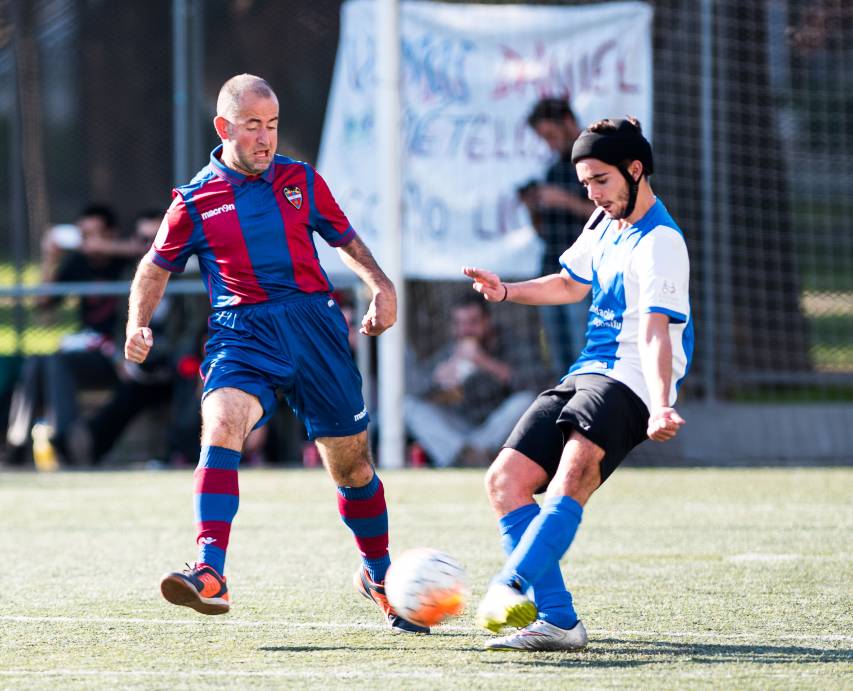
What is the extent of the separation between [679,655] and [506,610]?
1.96ft

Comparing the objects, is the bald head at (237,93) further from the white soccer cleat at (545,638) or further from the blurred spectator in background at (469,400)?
the blurred spectator in background at (469,400)

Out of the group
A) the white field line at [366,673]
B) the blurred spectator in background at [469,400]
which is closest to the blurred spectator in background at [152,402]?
the blurred spectator in background at [469,400]

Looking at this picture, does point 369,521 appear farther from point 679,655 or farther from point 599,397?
point 679,655

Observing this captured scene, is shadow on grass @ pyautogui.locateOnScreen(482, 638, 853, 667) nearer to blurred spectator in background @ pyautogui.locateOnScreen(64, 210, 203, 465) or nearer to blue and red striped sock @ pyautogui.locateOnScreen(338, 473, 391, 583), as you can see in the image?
blue and red striped sock @ pyautogui.locateOnScreen(338, 473, 391, 583)

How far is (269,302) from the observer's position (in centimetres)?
523

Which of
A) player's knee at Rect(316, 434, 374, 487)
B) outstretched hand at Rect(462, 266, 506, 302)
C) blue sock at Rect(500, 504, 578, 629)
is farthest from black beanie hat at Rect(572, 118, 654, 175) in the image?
player's knee at Rect(316, 434, 374, 487)

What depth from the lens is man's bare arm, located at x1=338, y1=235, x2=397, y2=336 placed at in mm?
5152

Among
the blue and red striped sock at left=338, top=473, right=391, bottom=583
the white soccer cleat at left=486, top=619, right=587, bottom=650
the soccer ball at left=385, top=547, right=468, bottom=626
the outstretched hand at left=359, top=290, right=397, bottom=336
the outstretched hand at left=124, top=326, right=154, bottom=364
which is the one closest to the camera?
the white soccer cleat at left=486, top=619, right=587, bottom=650

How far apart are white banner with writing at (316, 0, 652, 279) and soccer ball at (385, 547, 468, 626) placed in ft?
20.3

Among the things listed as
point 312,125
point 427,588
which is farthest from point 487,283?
point 312,125

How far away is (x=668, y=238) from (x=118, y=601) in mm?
2573

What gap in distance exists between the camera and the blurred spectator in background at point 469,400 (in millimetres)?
10727

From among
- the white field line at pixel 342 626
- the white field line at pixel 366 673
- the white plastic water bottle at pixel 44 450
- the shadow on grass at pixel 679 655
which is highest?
the white field line at pixel 366 673

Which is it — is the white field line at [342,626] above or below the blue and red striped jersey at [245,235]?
below
